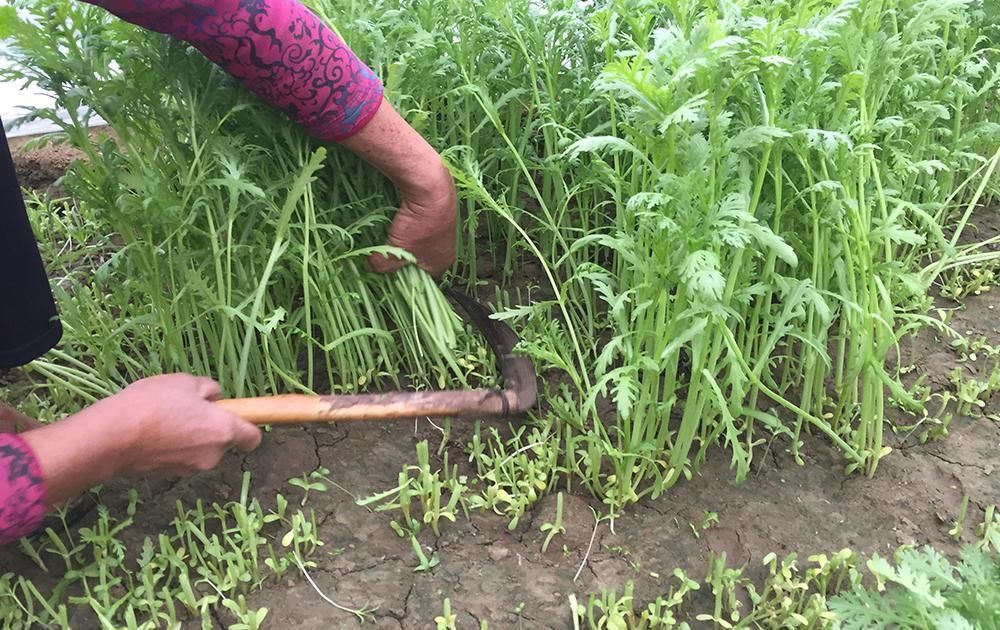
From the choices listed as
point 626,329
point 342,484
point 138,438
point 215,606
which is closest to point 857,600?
point 626,329

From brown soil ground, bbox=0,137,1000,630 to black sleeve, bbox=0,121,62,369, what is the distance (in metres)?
0.36

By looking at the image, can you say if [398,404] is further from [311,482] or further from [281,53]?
[281,53]

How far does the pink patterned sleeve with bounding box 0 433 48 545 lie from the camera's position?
3.69ft

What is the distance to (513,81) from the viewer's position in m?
1.82

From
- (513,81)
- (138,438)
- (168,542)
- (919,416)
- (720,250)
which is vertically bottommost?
(919,416)

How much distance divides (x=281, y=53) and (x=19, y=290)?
719 millimetres

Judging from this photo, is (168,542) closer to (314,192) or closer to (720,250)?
(314,192)

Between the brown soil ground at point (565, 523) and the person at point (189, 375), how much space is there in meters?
0.22

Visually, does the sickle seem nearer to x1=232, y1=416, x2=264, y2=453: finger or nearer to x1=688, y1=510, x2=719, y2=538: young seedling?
x1=232, y1=416, x2=264, y2=453: finger

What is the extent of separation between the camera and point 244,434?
129 centimetres

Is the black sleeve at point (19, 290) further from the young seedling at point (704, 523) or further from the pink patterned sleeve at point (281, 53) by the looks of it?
the young seedling at point (704, 523)

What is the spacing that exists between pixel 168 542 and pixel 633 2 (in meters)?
1.30

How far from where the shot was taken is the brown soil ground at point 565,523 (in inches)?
51.0

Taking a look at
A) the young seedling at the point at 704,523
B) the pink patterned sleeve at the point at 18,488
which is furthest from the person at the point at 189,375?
the young seedling at the point at 704,523
